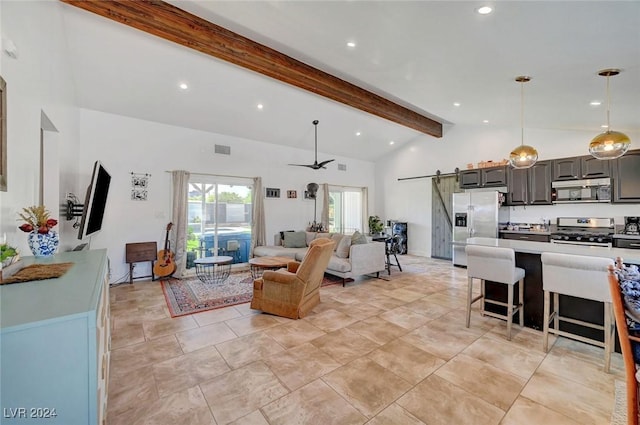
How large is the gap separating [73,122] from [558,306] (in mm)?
6820

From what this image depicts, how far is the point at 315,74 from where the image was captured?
4418 mm

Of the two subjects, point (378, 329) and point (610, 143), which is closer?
point (610, 143)

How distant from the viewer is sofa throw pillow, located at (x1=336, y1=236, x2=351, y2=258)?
211 inches

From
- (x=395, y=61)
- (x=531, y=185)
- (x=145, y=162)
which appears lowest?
(x=531, y=185)

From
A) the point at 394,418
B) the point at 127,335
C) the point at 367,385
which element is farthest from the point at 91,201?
the point at 394,418

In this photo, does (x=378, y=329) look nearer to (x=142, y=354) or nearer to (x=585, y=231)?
(x=142, y=354)

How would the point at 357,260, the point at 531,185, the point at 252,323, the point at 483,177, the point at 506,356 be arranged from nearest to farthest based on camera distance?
the point at 506,356, the point at 252,323, the point at 357,260, the point at 531,185, the point at 483,177

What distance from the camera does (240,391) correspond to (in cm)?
218

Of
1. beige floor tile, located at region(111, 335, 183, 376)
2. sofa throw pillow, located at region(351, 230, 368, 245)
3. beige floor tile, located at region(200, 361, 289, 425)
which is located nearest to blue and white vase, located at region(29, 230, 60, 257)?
beige floor tile, located at region(111, 335, 183, 376)

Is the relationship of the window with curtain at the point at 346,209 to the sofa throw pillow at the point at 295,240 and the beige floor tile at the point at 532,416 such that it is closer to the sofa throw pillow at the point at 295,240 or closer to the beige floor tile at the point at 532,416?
the sofa throw pillow at the point at 295,240

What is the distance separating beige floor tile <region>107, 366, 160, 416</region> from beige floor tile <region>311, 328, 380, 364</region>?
1.50 metres

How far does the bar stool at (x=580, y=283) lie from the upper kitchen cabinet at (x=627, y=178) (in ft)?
10.9

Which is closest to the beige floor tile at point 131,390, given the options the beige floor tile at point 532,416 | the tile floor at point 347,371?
the tile floor at point 347,371

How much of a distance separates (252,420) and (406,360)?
1490 millimetres
